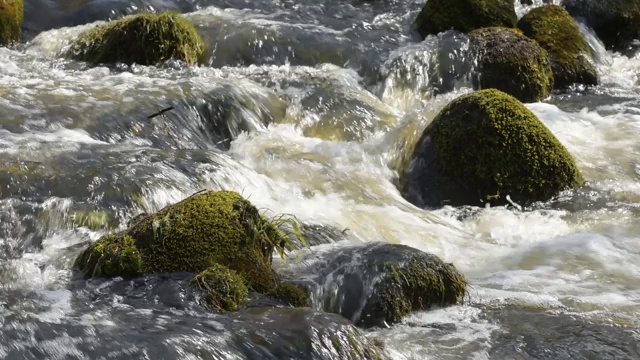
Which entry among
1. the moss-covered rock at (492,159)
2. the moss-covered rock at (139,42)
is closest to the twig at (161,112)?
the moss-covered rock at (139,42)

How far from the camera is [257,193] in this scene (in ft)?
23.1

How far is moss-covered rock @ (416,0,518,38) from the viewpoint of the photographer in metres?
12.6

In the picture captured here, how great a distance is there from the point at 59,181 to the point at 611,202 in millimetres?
4959

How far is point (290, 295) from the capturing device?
5.15m

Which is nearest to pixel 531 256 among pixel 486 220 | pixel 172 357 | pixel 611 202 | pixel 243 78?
pixel 486 220

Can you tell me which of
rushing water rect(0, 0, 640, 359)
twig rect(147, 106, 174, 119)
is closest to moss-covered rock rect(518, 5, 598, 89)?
rushing water rect(0, 0, 640, 359)

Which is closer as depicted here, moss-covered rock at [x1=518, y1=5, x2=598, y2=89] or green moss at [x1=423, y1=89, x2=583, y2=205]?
green moss at [x1=423, y1=89, x2=583, y2=205]

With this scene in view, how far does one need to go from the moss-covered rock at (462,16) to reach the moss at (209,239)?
7860 millimetres

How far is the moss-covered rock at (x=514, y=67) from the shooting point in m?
11.2

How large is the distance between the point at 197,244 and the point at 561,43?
8.68 metres

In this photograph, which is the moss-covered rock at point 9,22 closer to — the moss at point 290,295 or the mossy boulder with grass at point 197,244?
the mossy boulder with grass at point 197,244

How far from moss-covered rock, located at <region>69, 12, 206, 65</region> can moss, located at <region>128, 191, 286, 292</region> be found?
17.2 ft

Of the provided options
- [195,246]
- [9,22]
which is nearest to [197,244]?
[195,246]

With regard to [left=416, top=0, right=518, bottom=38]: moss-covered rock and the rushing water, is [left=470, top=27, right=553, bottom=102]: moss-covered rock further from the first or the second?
[left=416, top=0, right=518, bottom=38]: moss-covered rock
